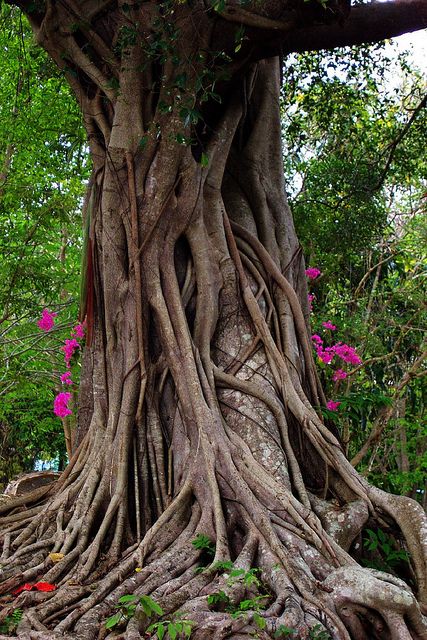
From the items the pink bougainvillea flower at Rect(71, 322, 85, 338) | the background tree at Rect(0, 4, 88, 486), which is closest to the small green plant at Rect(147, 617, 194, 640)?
the pink bougainvillea flower at Rect(71, 322, 85, 338)

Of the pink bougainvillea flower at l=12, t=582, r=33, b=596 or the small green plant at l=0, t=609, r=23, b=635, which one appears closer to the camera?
Result: the small green plant at l=0, t=609, r=23, b=635

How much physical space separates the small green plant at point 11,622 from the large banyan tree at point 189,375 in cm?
8

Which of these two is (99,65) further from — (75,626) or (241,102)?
(75,626)

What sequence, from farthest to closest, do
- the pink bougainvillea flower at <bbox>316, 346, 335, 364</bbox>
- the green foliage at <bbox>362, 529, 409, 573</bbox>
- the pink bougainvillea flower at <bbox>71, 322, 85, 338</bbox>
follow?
the pink bougainvillea flower at <bbox>316, 346, 335, 364</bbox>
the pink bougainvillea flower at <bbox>71, 322, 85, 338</bbox>
the green foliage at <bbox>362, 529, 409, 573</bbox>

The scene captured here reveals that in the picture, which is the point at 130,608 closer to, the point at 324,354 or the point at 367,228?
the point at 324,354

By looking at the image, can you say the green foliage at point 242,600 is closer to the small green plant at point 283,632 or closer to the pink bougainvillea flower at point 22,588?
the small green plant at point 283,632

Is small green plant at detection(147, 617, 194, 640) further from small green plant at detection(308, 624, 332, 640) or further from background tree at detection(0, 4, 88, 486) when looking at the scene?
background tree at detection(0, 4, 88, 486)

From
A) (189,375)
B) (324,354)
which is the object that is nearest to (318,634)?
(189,375)

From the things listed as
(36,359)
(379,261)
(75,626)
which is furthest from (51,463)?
(75,626)

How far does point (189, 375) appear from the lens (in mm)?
4309

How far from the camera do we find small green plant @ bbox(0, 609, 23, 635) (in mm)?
3008

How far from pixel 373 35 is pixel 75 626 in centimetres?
398

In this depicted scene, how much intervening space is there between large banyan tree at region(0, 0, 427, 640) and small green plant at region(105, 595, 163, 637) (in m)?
0.15

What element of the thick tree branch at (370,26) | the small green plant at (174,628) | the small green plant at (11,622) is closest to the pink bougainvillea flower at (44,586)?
the small green plant at (11,622)
